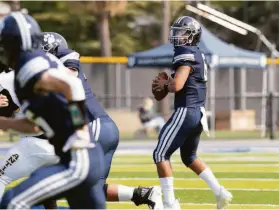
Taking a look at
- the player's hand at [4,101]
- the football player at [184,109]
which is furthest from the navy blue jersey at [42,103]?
the football player at [184,109]

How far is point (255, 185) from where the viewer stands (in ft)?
37.0

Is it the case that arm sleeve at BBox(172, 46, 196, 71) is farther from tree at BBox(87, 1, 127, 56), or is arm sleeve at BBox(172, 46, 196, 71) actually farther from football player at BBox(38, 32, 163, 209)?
tree at BBox(87, 1, 127, 56)

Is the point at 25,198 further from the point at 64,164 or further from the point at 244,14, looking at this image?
the point at 244,14

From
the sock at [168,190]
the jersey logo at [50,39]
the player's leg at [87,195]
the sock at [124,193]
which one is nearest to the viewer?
the player's leg at [87,195]

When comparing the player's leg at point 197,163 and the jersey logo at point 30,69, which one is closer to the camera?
the jersey logo at point 30,69

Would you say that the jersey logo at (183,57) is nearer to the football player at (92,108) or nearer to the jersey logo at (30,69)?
the football player at (92,108)

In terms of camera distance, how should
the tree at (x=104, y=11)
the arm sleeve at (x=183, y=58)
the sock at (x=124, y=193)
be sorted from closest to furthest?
the sock at (x=124, y=193), the arm sleeve at (x=183, y=58), the tree at (x=104, y=11)

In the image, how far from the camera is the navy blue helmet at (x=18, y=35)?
18.7 feet

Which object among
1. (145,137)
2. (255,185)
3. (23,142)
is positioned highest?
(23,142)

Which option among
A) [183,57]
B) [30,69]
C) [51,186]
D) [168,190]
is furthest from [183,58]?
[51,186]

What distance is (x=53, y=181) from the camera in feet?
18.2

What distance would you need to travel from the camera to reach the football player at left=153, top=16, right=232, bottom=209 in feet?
27.6

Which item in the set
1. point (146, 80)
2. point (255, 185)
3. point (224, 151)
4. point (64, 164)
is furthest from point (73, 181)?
point (146, 80)

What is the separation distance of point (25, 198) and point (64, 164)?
0.32 meters
